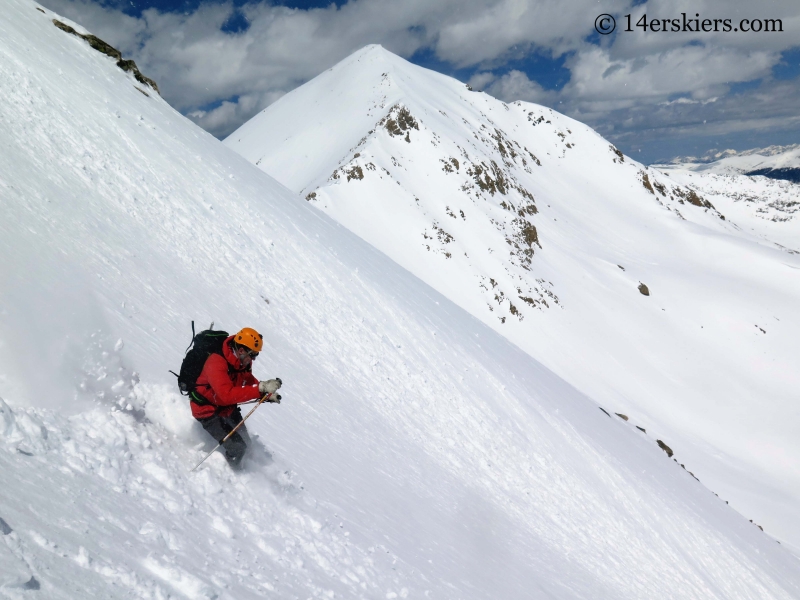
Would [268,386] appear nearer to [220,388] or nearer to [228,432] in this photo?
[220,388]

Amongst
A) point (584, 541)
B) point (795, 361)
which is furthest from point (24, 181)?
point (795, 361)

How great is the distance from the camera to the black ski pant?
6.46m

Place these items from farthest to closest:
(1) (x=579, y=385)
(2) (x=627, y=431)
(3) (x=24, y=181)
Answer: (1) (x=579, y=385) < (2) (x=627, y=431) < (3) (x=24, y=181)

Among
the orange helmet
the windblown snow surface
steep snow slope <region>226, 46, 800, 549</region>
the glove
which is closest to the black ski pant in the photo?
the windblown snow surface

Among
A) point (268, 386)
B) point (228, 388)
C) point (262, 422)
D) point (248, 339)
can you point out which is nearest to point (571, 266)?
point (262, 422)

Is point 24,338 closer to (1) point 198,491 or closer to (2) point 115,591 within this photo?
(1) point 198,491

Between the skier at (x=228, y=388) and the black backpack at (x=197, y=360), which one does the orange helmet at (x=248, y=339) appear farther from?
the black backpack at (x=197, y=360)

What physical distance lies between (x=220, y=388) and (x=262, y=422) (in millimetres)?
2856

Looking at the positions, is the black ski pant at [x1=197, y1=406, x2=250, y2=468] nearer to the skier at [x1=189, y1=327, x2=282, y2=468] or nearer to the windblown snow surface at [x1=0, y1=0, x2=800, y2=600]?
the skier at [x1=189, y1=327, x2=282, y2=468]

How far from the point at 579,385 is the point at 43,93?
121ft

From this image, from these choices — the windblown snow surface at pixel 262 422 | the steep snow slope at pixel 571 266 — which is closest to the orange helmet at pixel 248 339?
the windblown snow surface at pixel 262 422

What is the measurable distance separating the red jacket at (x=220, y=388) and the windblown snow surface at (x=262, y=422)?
1.52ft

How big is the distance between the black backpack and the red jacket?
0.20ft

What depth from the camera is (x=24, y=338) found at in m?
6.06
